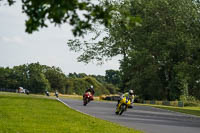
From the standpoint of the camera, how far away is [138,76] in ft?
183

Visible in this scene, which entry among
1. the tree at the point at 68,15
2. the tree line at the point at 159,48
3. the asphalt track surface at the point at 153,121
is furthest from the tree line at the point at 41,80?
the tree at the point at 68,15

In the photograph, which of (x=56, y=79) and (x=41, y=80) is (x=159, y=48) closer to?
(x=41, y=80)

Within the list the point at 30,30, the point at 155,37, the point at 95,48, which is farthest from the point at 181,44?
the point at 30,30

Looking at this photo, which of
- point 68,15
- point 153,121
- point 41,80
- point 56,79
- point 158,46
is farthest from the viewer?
point 56,79

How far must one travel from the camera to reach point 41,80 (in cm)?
13450

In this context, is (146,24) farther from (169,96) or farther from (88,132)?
(88,132)

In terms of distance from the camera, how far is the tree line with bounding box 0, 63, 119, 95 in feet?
444

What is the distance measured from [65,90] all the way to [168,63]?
9970 cm

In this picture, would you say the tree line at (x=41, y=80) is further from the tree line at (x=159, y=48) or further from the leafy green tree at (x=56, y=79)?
the tree line at (x=159, y=48)

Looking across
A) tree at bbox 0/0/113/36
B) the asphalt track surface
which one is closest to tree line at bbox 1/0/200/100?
the asphalt track surface

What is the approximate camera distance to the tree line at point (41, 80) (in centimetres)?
13525

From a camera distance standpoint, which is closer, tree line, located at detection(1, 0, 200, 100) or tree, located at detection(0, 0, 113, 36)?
tree, located at detection(0, 0, 113, 36)

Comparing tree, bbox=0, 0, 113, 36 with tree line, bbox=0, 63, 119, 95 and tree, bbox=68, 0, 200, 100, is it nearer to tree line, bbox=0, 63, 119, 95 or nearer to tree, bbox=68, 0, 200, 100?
tree, bbox=68, 0, 200, 100

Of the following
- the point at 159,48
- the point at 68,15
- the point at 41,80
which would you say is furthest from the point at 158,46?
the point at 41,80
